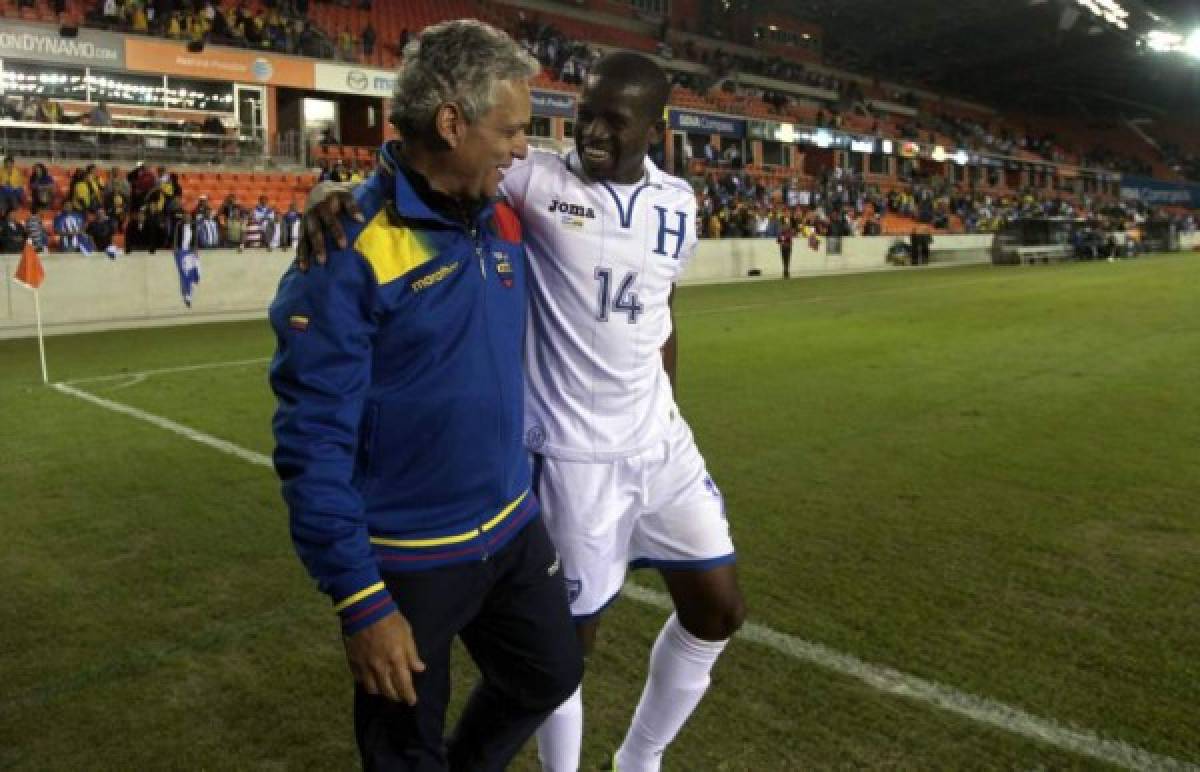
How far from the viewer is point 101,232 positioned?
57.1ft

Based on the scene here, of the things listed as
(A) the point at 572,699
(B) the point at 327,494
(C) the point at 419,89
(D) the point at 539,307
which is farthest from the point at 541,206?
(A) the point at 572,699

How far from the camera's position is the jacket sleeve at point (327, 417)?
177 centimetres

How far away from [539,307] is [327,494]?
3.16 feet

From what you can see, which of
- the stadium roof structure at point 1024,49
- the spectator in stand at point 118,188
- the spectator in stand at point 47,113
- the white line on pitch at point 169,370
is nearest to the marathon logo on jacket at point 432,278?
the white line on pitch at point 169,370

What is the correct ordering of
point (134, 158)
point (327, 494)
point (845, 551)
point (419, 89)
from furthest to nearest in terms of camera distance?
point (134, 158) < point (845, 551) < point (419, 89) < point (327, 494)

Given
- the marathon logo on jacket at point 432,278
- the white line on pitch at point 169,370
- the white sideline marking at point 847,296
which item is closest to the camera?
the marathon logo on jacket at point 432,278

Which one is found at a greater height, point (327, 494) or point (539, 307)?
point (539, 307)

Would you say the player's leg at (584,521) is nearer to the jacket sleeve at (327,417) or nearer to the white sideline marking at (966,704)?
the jacket sleeve at (327,417)

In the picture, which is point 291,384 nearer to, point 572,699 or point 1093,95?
point 572,699

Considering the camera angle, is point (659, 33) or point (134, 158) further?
point (659, 33)

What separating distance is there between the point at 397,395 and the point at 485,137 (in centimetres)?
53

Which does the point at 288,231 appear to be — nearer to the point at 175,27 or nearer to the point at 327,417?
the point at 175,27

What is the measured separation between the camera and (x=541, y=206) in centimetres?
254

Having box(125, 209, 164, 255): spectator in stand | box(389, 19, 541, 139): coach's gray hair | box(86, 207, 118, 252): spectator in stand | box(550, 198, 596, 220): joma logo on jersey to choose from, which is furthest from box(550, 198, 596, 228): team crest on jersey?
box(86, 207, 118, 252): spectator in stand
